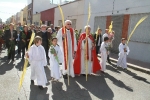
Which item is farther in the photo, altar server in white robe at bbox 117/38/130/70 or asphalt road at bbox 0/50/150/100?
altar server in white robe at bbox 117/38/130/70

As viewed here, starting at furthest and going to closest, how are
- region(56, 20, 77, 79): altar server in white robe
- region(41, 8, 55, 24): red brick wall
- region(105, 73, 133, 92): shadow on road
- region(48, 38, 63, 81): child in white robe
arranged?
region(41, 8, 55, 24): red brick wall
region(56, 20, 77, 79): altar server in white robe
region(48, 38, 63, 81): child in white robe
region(105, 73, 133, 92): shadow on road

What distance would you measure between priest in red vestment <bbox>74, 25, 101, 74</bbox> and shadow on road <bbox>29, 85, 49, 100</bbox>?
207 centimetres

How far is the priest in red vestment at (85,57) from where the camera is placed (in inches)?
293

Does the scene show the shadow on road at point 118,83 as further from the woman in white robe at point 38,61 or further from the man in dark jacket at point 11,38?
the man in dark jacket at point 11,38

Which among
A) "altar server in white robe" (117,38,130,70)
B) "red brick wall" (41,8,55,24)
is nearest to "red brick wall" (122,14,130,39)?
"altar server in white robe" (117,38,130,70)

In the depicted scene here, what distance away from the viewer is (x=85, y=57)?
24.5 ft

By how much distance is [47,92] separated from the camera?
214 inches

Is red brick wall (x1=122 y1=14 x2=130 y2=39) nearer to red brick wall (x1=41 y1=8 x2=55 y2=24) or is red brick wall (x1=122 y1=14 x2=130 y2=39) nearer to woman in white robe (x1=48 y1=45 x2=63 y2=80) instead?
woman in white robe (x1=48 y1=45 x2=63 y2=80)

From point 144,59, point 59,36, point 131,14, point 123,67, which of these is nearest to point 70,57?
point 59,36

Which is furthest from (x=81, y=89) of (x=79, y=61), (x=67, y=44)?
(x=67, y=44)

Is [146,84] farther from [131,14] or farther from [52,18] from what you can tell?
[52,18]

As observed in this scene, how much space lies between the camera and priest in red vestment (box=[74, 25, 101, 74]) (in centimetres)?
745

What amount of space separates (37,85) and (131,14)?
29.4 ft

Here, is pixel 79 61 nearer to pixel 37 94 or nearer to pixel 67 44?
pixel 67 44
